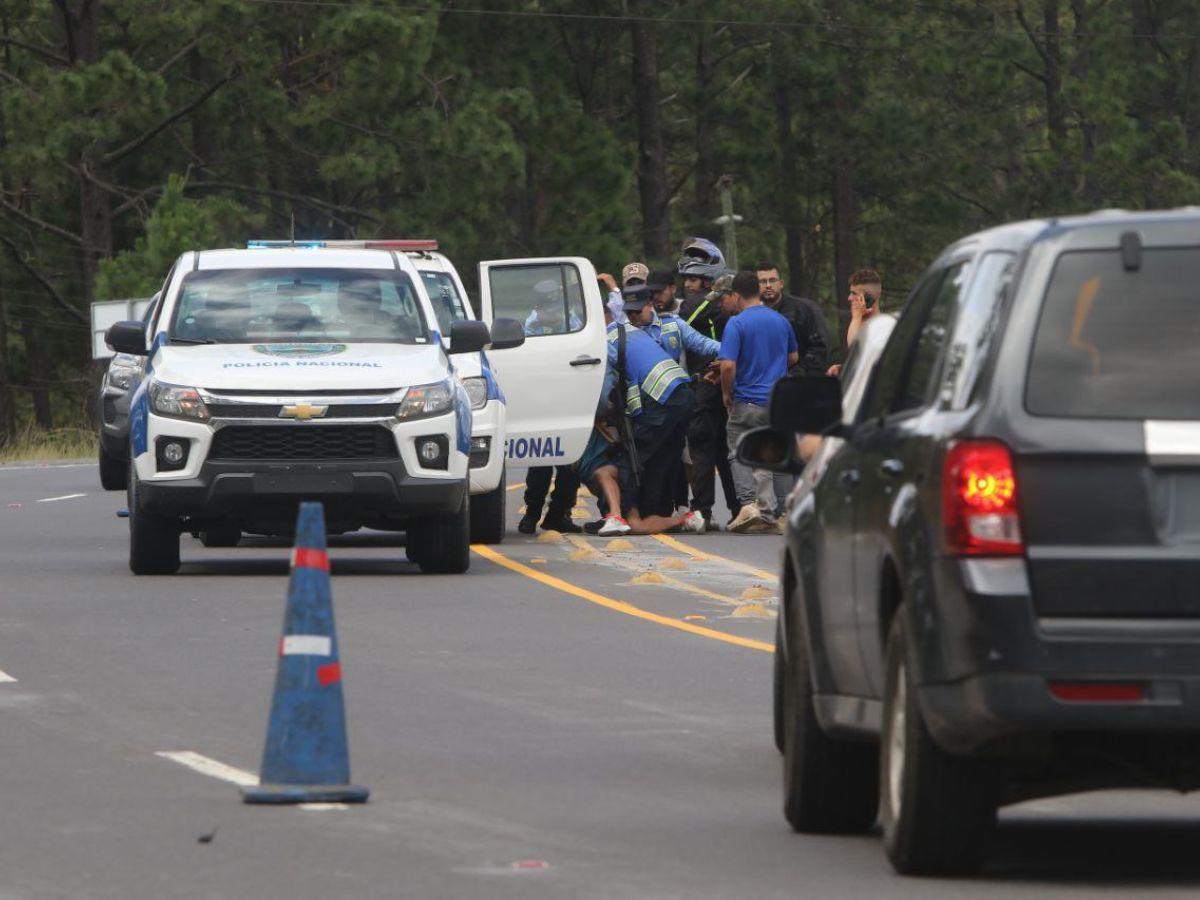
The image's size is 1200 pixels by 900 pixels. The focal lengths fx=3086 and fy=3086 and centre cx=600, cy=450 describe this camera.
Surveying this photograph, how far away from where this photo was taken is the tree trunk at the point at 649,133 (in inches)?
2640

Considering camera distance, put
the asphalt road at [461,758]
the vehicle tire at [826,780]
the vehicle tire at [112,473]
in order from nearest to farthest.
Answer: the asphalt road at [461,758], the vehicle tire at [826,780], the vehicle tire at [112,473]

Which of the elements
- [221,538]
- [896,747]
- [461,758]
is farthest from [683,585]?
[896,747]

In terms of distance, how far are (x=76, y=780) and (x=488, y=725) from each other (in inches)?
79.6

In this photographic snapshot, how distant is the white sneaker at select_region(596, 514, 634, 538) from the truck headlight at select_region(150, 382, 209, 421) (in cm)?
496

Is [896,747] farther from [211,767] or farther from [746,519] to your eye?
[746,519]

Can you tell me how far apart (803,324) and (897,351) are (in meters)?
13.9

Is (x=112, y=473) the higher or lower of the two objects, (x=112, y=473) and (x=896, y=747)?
the lower

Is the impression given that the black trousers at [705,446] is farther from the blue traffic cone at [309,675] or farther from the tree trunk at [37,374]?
the tree trunk at [37,374]

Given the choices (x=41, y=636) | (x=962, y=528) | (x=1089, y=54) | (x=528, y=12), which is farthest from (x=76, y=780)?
(x=1089, y=54)

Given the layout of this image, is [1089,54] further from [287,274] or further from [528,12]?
[287,274]

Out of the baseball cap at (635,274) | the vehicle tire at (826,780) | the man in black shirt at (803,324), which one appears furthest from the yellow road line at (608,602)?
the vehicle tire at (826,780)

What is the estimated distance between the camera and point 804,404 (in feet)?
27.6

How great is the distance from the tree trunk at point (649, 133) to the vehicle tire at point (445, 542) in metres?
49.0

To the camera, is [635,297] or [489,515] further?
[635,297]
